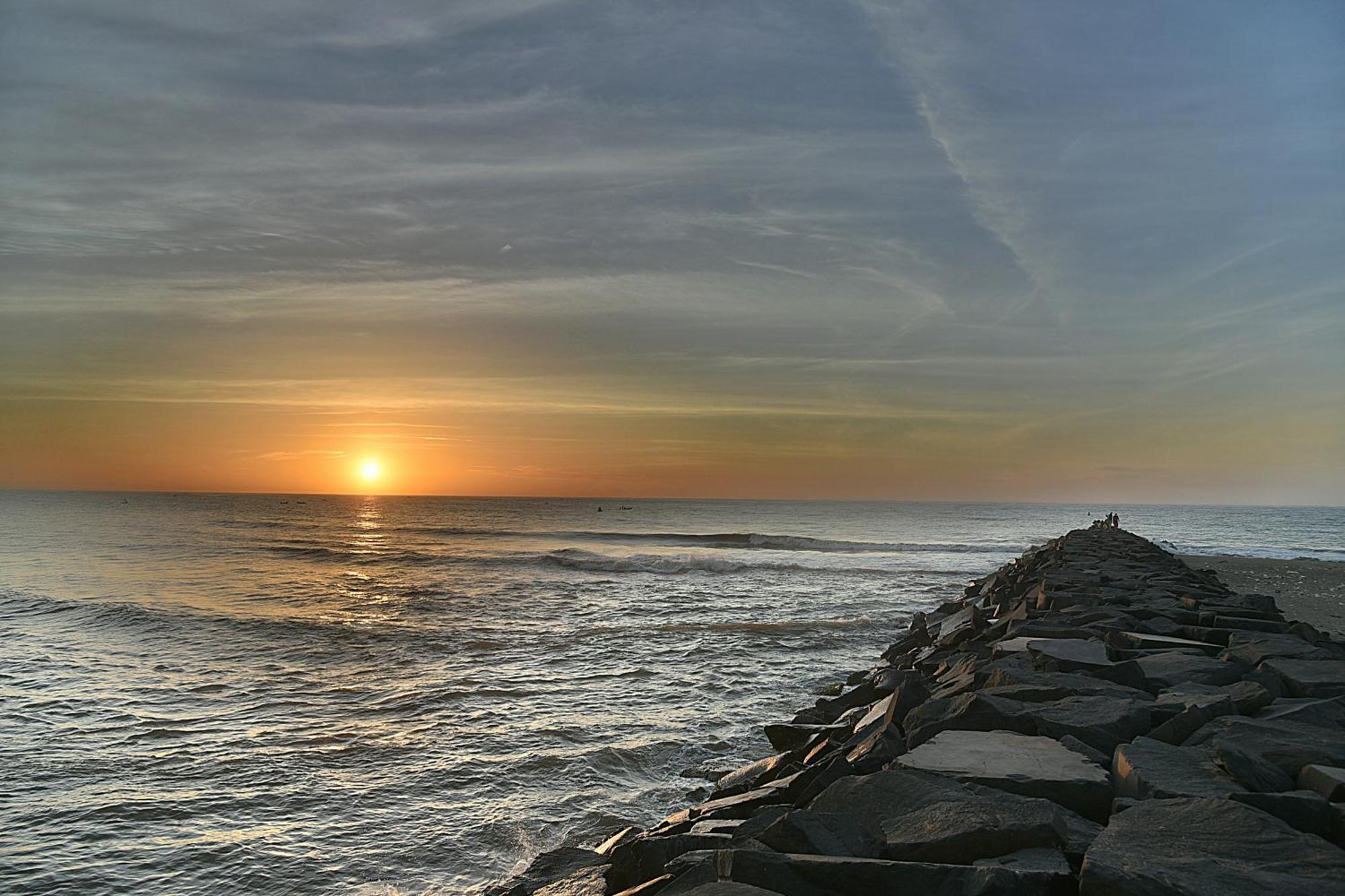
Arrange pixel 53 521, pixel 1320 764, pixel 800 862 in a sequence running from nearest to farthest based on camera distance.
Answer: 1. pixel 800 862
2. pixel 1320 764
3. pixel 53 521

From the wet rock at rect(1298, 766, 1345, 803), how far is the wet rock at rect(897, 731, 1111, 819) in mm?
632

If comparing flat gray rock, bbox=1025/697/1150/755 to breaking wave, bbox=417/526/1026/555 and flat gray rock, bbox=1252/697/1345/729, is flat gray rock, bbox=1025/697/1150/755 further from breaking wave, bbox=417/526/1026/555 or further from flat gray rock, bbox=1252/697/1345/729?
breaking wave, bbox=417/526/1026/555

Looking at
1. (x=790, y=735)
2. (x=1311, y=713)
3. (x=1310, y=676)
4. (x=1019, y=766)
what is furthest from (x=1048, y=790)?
(x=790, y=735)

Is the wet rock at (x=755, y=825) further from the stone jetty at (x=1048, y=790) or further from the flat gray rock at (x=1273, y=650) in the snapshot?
the flat gray rock at (x=1273, y=650)

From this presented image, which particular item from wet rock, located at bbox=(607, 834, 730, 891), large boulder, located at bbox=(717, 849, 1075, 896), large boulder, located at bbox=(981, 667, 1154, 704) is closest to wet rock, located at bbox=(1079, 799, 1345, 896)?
large boulder, located at bbox=(717, 849, 1075, 896)

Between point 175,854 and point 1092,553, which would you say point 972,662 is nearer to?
point 175,854

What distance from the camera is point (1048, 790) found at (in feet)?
10.2

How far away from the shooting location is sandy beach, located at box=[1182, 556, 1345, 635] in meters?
13.7

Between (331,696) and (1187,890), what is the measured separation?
29.2 ft

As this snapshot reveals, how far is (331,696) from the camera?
9.31m

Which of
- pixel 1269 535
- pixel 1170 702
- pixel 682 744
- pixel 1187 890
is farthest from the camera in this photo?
pixel 1269 535

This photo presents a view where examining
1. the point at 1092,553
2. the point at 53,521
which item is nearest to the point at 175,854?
the point at 1092,553

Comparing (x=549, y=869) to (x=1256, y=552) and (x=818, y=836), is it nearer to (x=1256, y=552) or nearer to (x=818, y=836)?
(x=818, y=836)

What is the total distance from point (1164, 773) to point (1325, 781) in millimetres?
475
